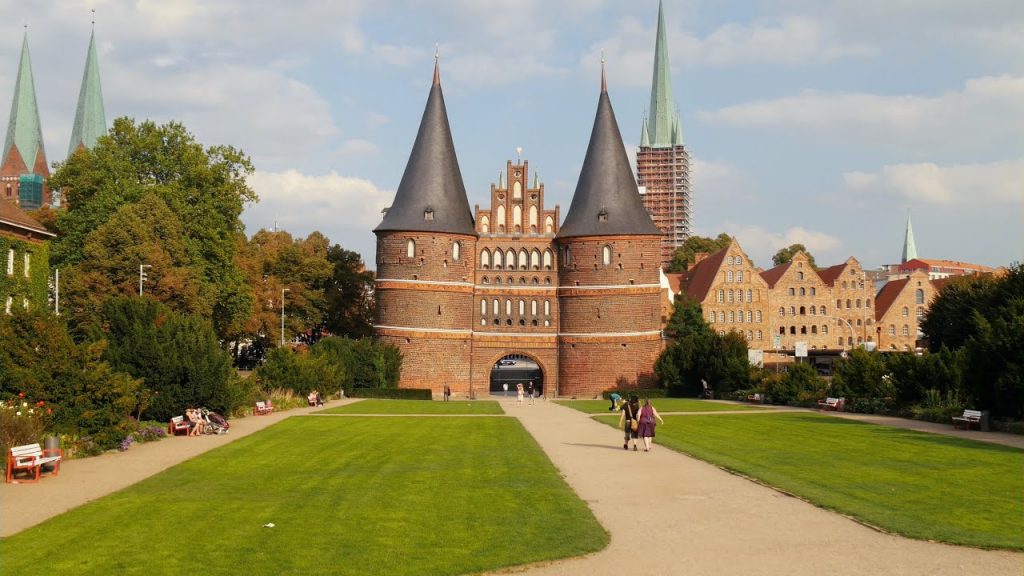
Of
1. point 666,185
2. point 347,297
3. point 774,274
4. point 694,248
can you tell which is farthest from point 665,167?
point 347,297

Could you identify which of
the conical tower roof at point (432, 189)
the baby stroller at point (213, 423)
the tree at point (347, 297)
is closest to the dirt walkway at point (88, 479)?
the baby stroller at point (213, 423)

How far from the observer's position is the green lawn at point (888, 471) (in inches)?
545

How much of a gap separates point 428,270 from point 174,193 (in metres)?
17.0

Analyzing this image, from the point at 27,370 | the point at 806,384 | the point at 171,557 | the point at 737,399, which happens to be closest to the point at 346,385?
the point at 737,399

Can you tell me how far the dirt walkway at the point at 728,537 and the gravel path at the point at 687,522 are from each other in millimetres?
14

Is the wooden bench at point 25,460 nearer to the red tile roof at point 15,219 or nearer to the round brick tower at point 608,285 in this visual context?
the red tile roof at point 15,219

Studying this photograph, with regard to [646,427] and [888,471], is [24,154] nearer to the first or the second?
[646,427]

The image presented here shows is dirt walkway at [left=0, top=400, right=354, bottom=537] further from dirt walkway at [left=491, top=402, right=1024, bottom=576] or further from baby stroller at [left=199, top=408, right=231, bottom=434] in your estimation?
dirt walkway at [left=491, top=402, right=1024, bottom=576]

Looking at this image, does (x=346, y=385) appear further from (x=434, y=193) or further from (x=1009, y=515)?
(x=1009, y=515)

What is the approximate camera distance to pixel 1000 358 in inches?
1142

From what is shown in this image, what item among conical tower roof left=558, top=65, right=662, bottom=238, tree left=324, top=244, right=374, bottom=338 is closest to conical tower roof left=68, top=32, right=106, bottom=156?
tree left=324, top=244, right=374, bottom=338

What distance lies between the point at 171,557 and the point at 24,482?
7.76m

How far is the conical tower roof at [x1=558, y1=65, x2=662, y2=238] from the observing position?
2507 inches

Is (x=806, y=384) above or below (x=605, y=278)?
below
